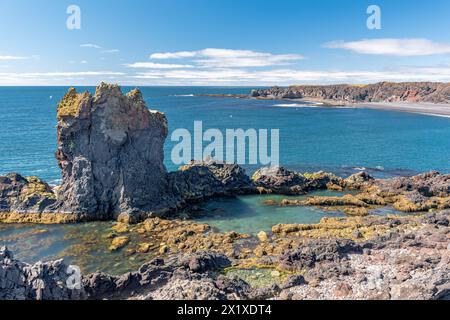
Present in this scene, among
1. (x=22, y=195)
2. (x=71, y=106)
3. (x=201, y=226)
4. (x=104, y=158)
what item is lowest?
(x=201, y=226)

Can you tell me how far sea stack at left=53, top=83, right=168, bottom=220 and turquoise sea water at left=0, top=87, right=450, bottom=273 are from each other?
3124mm

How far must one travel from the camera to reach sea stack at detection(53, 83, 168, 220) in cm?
3903

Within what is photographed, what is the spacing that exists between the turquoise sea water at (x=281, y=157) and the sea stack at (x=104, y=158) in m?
3.12

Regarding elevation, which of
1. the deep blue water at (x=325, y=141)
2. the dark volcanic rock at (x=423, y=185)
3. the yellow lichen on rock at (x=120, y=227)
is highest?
the deep blue water at (x=325, y=141)

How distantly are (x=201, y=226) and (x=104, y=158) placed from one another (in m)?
13.5

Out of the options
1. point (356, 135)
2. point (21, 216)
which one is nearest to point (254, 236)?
point (21, 216)

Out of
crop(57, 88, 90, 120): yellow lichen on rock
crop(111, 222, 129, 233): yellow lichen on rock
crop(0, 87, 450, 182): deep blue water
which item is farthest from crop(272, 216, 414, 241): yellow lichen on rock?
crop(0, 87, 450, 182): deep blue water

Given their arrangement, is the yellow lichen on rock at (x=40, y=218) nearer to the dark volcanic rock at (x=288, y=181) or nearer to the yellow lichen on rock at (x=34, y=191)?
the yellow lichen on rock at (x=34, y=191)

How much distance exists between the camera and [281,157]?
73.5 m

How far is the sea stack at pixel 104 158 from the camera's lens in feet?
128

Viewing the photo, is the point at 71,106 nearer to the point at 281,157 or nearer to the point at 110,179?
the point at 110,179

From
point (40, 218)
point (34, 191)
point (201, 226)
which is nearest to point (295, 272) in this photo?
point (201, 226)

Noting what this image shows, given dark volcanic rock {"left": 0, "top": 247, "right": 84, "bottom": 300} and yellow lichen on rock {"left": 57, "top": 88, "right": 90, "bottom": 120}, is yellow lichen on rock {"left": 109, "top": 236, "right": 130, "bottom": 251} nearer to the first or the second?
dark volcanic rock {"left": 0, "top": 247, "right": 84, "bottom": 300}

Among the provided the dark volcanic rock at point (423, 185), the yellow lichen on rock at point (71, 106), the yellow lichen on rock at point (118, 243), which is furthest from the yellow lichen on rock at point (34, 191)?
the dark volcanic rock at point (423, 185)
